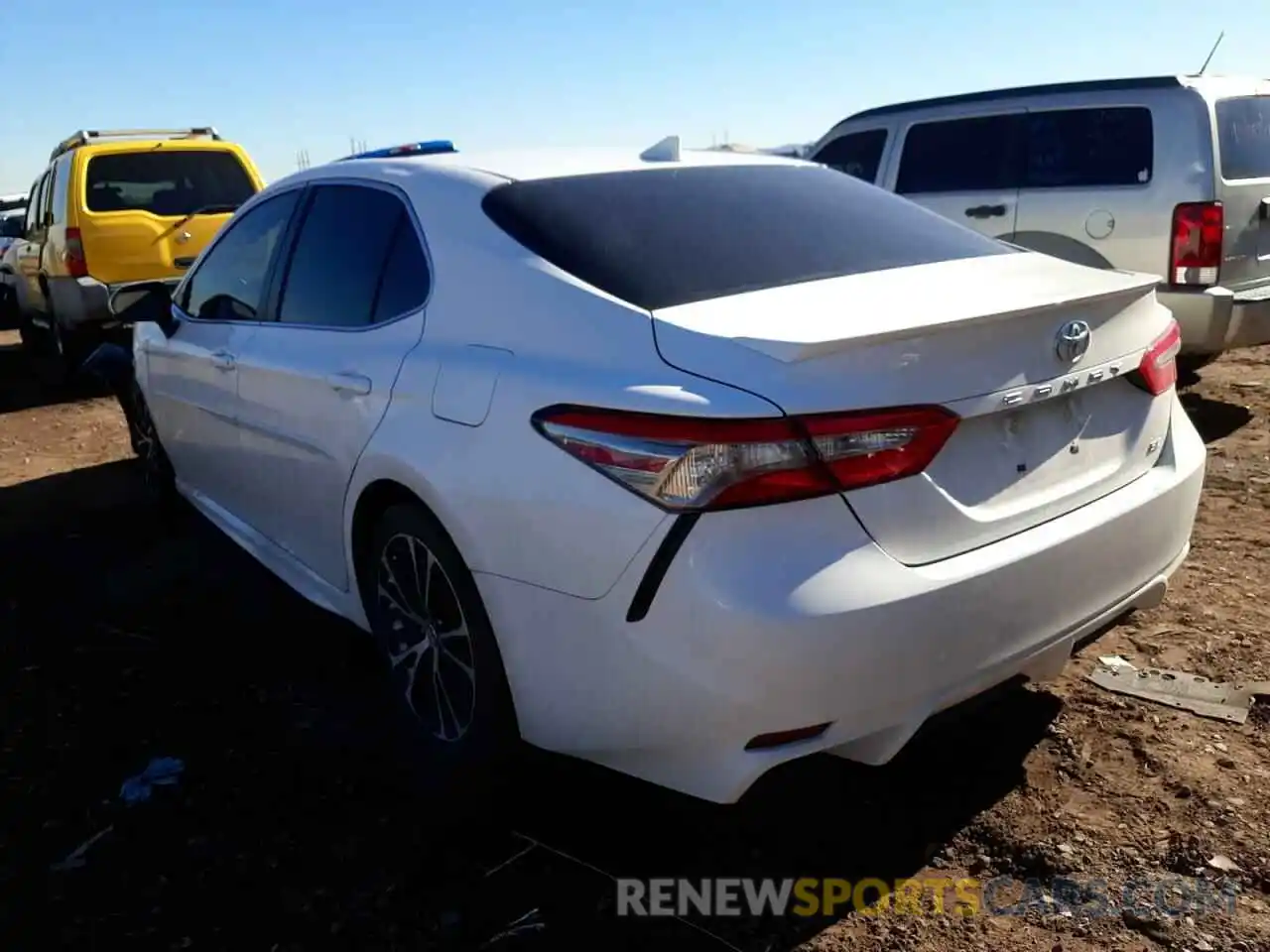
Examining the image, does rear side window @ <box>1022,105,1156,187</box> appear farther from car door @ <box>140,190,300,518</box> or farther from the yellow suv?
the yellow suv

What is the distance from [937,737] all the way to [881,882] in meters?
0.66

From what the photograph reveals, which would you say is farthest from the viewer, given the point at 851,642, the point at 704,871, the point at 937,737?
the point at 937,737

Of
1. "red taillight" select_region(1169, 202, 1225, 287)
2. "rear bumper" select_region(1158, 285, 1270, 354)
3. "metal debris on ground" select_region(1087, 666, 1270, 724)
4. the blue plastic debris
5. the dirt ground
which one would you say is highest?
"red taillight" select_region(1169, 202, 1225, 287)

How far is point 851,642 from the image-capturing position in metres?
2.21

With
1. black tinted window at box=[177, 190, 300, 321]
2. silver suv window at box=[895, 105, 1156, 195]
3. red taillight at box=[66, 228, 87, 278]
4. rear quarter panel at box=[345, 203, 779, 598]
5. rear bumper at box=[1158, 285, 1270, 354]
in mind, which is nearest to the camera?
rear quarter panel at box=[345, 203, 779, 598]

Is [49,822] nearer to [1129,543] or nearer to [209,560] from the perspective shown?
[209,560]

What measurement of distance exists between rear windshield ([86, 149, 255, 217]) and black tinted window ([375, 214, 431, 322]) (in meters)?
7.25

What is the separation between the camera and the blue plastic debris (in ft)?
10.4

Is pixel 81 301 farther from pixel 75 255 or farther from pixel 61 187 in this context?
pixel 61 187

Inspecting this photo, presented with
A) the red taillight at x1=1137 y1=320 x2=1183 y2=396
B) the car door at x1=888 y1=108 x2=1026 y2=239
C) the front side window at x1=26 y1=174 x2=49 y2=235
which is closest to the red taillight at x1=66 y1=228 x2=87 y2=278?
the front side window at x1=26 y1=174 x2=49 y2=235

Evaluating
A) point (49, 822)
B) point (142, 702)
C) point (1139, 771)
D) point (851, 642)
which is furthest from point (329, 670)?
point (1139, 771)

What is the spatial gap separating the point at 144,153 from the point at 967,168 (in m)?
6.77

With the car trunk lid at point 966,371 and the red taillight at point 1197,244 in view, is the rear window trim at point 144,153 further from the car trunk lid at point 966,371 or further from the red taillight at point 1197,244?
the car trunk lid at point 966,371

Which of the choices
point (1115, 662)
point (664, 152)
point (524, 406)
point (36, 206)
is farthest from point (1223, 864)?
point (36, 206)
